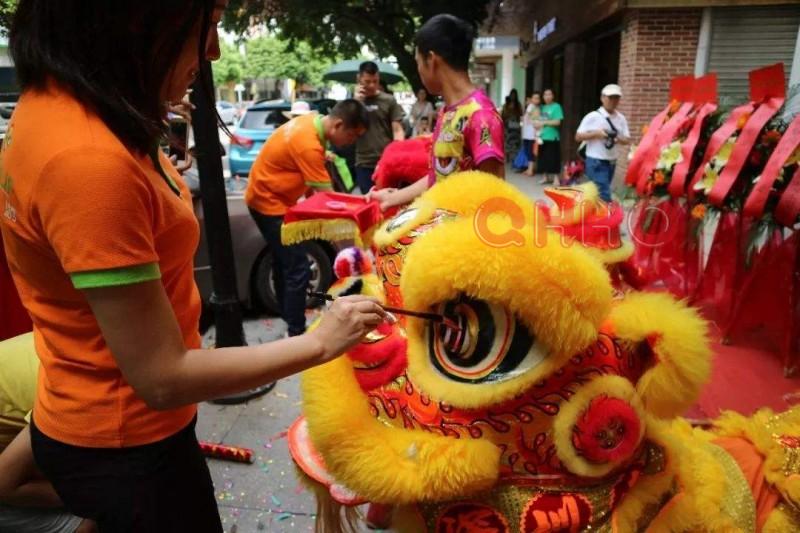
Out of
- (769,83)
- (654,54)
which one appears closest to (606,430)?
(769,83)

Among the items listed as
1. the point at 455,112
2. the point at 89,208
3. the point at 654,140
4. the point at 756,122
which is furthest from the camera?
the point at 654,140

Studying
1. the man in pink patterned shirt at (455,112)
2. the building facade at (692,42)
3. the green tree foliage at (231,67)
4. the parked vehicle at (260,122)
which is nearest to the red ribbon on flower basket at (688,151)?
the man in pink patterned shirt at (455,112)

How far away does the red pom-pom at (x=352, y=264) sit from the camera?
214 cm

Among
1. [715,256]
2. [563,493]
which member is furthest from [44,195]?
[715,256]

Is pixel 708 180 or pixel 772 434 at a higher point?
pixel 708 180

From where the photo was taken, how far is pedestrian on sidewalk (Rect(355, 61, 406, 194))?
23.0ft

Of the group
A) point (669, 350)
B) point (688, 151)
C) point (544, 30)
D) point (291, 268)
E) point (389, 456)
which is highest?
point (544, 30)

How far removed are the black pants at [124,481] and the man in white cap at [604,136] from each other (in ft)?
23.2

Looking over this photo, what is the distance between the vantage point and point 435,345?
4.31 feet

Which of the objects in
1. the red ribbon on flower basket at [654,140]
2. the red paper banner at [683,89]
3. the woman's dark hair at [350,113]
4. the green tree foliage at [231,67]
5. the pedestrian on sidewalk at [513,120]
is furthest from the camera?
the green tree foliage at [231,67]

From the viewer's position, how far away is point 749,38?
29.3ft

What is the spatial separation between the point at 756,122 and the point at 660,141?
2.93 feet

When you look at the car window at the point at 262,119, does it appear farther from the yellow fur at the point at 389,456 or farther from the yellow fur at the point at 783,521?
the yellow fur at the point at 783,521

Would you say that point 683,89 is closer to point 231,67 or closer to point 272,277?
point 272,277
